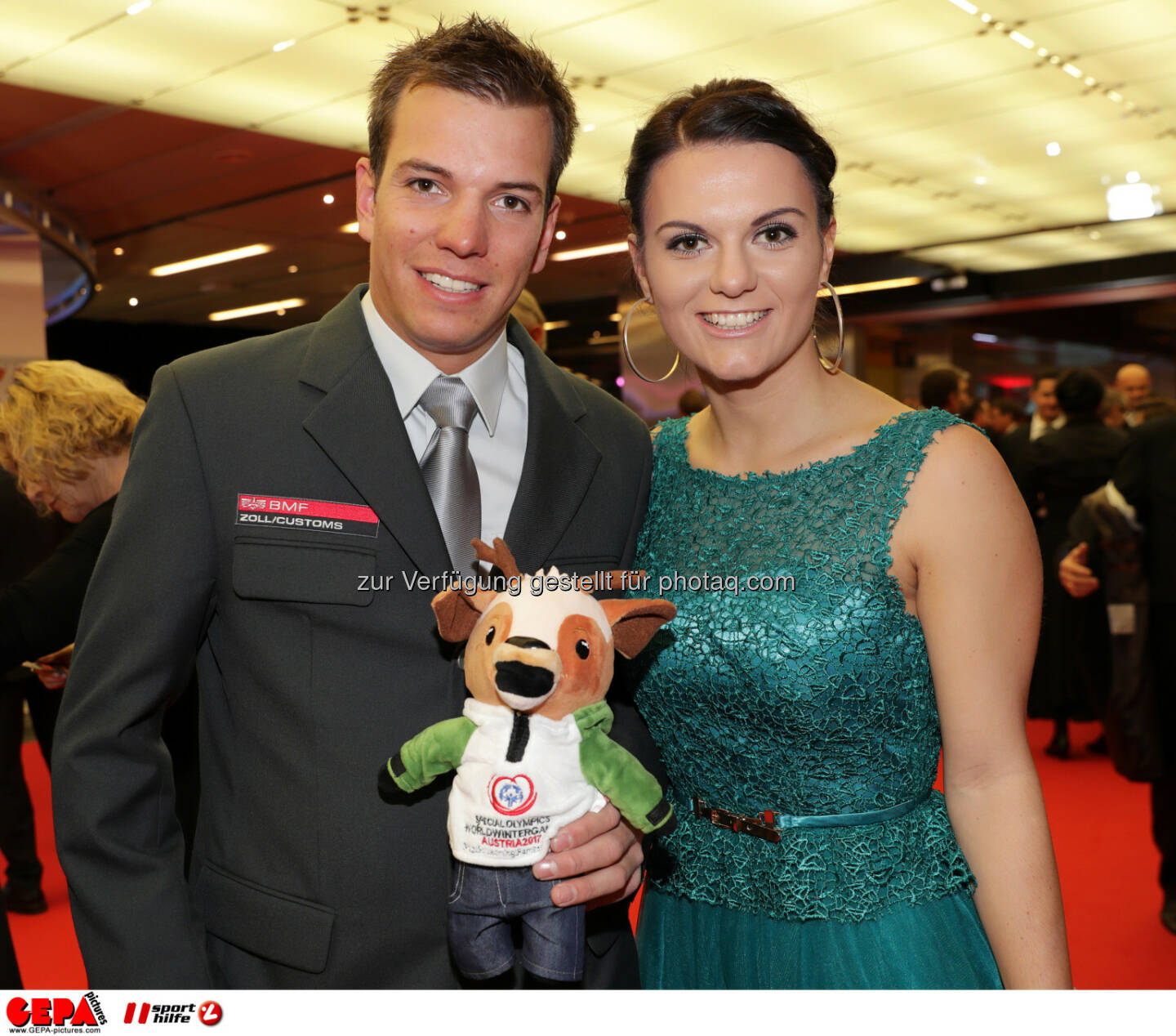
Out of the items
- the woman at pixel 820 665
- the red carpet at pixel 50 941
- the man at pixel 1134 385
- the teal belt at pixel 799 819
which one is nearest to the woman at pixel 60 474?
the red carpet at pixel 50 941

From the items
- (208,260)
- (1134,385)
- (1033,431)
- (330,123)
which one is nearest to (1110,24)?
(1033,431)

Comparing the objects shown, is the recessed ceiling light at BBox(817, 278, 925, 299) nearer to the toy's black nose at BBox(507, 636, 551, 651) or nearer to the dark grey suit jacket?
the dark grey suit jacket

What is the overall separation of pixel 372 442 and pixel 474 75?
0.52 metres

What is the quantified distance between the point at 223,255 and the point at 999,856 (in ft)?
30.4

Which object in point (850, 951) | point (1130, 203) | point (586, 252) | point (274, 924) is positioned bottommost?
point (850, 951)

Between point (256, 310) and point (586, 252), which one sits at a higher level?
point (586, 252)

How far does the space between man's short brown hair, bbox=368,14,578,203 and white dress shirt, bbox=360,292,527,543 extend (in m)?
0.24

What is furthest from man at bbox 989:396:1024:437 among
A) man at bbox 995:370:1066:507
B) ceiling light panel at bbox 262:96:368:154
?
ceiling light panel at bbox 262:96:368:154

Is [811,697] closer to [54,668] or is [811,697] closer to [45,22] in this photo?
[54,668]

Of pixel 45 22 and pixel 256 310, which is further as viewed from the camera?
pixel 256 310

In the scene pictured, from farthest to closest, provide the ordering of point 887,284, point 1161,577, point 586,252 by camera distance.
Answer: point 887,284 < point 586,252 < point 1161,577

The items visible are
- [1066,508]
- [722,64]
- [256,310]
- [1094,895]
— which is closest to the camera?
[1094,895]

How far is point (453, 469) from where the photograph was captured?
4.77 feet

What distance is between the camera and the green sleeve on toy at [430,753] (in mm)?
1271
